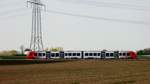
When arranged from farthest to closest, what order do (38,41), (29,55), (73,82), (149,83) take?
(29,55) < (38,41) < (73,82) < (149,83)

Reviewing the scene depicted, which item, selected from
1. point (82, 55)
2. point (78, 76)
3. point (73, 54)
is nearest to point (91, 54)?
point (82, 55)

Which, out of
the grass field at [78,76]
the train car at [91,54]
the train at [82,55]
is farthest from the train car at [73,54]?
the grass field at [78,76]

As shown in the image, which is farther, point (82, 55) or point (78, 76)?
point (82, 55)

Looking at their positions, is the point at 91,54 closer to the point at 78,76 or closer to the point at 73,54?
the point at 73,54

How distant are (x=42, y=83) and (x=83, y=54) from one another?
2589 inches

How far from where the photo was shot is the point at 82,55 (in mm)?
85625

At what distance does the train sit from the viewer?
8331 cm

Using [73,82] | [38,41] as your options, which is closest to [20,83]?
[73,82]

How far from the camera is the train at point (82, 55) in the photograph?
83312 mm

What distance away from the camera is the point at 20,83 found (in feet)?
66.9

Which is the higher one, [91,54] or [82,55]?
[91,54]

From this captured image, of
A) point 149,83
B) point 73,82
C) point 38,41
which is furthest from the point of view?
point 38,41

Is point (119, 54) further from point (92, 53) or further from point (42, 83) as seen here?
point (42, 83)

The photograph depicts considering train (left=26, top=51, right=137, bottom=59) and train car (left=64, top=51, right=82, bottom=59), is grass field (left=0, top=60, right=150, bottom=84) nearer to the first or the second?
train (left=26, top=51, right=137, bottom=59)
